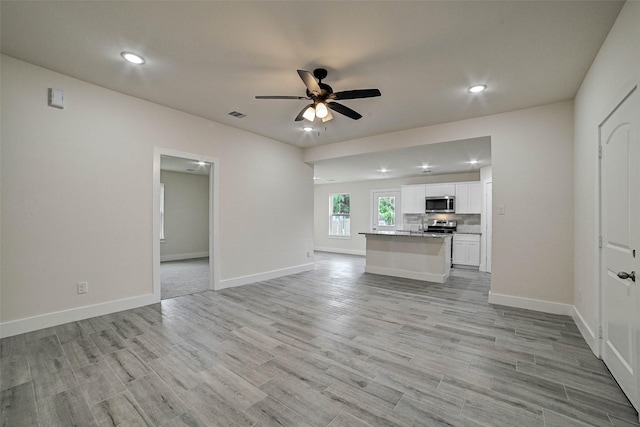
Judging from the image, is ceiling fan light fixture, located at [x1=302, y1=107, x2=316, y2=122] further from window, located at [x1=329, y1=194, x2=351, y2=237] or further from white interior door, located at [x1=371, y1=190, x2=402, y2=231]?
window, located at [x1=329, y1=194, x2=351, y2=237]

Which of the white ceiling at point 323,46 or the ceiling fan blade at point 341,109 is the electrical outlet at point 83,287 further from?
the ceiling fan blade at point 341,109

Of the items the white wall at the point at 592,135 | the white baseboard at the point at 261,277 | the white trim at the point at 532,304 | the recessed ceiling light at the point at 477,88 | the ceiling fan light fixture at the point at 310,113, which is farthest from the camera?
the white baseboard at the point at 261,277

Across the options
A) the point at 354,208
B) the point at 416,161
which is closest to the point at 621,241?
the point at 416,161

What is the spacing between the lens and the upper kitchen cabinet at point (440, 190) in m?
7.66

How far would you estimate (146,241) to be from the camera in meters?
3.81

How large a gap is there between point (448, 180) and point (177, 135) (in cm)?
713

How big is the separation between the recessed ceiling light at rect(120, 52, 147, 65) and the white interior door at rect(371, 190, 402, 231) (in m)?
7.74

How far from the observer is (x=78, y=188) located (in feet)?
10.6

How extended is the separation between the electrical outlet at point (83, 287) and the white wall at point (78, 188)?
40 millimetres

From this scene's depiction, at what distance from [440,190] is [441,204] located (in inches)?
16.1

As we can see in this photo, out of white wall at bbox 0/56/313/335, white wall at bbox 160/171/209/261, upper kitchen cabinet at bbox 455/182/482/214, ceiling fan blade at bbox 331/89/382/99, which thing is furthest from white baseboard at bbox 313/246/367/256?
ceiling fan blade at bbox 331/89/382/99

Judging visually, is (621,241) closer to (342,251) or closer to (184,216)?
(342,251)

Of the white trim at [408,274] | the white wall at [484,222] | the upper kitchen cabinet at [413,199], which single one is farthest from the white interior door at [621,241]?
the upper kitchen cabinet at [413,199]

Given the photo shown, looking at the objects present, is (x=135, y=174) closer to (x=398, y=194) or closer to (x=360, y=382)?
(x=360, y=382)
